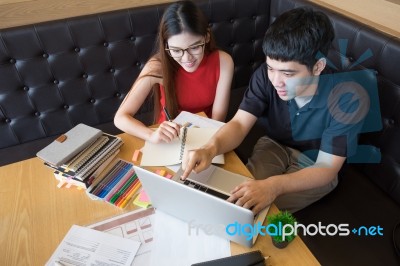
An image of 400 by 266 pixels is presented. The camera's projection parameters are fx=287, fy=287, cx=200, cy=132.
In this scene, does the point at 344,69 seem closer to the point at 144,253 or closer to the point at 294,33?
the point at 294,33

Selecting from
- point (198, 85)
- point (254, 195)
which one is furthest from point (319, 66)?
point (198, 85)

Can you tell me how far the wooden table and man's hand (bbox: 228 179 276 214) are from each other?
5 cm

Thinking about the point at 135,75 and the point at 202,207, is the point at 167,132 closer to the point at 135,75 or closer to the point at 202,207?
the point at 202,207

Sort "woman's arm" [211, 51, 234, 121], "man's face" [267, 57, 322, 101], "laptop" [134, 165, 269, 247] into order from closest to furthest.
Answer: "laptop" [134, 165, 269, 247], "man's face" [267, 57, 322, 101], "woman's arm" [211, 51, 234, 121]

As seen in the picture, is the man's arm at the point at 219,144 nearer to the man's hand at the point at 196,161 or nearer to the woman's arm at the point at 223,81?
the man's hand at the point at 196,161

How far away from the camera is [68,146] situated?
37.1 inches

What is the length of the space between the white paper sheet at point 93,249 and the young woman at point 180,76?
0.39 metres

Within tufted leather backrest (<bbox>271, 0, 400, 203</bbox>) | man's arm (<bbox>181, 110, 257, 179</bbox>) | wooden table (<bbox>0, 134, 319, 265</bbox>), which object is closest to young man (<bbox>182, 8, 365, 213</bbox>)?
man's arm (<bbox>181, 110, 257, 179</bbox>)

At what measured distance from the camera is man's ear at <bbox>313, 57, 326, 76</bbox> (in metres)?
0.95

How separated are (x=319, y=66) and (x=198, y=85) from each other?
0.61 metres

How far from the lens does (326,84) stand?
1042mm

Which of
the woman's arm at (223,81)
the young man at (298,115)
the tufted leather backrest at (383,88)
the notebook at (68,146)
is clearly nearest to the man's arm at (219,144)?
the young man at (298,115)

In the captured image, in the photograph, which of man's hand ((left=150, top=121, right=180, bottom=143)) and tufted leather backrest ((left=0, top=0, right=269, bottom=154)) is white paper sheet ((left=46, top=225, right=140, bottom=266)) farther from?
tufted leather backrest ((left=0, top=0, right=269, bottom=154))

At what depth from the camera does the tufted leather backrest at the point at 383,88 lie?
1115 millimetres
